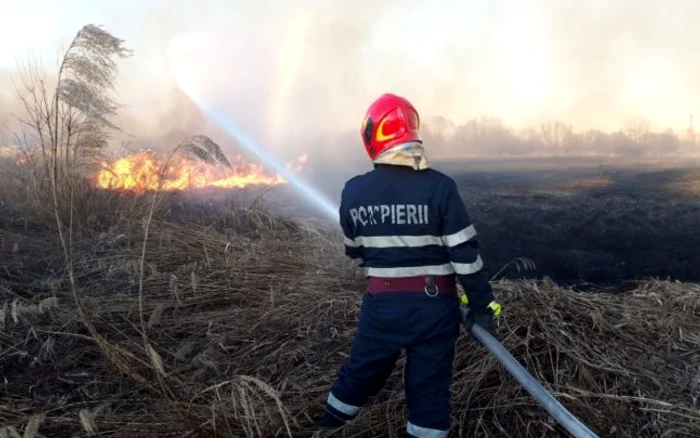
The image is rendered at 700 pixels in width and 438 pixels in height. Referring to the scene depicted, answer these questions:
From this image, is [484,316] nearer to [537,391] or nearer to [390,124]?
[537,391]

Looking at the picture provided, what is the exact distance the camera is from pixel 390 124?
8.70 ft

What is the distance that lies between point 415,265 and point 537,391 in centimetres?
76

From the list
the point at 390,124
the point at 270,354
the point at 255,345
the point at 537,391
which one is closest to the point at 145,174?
the point at 255,345

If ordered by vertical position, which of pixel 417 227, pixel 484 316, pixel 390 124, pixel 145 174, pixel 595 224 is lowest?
pixel 595 224

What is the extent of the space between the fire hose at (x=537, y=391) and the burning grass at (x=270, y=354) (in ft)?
2.07

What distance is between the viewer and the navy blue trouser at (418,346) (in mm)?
2621

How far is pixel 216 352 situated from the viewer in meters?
4.04

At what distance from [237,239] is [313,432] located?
171 inches

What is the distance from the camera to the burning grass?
290cm

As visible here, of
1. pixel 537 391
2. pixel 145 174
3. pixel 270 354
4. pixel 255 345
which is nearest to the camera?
pixel 537 391

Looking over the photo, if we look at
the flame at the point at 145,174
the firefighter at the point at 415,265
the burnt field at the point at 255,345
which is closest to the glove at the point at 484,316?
the firefighter at the point at 415,265

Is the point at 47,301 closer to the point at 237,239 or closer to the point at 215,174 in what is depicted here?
the point at 237,239

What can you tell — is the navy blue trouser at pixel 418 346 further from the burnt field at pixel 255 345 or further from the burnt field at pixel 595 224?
the burnt field at pixel 595 224

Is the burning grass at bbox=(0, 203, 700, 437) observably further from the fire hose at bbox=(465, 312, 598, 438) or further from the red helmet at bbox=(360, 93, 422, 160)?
the red helmet at bbox=(360, 93, 422, 160)
